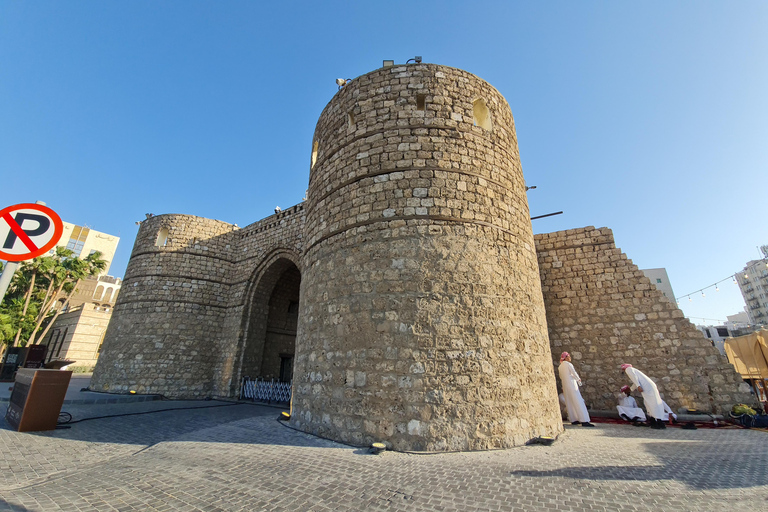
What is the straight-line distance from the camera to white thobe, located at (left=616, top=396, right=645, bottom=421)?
22.2ft

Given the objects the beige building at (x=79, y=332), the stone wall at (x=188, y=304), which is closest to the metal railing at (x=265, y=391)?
the stone wall at (x=188, y=304)

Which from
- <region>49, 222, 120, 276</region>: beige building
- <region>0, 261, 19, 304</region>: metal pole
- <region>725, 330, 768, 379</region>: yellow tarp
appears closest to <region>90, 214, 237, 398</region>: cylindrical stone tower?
<region>0, 261, 19, 304</region>: metal pole

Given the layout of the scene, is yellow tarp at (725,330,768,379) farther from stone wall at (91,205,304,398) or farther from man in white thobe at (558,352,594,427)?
stone wall at (91,205,304,398)

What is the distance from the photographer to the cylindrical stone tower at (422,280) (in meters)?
4.68

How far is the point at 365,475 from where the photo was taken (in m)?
3.52

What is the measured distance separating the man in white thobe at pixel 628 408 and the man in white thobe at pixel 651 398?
0.28m

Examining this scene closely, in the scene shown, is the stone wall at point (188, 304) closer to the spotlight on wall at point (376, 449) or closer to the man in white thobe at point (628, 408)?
the spotlight on wall at point (376, 449)

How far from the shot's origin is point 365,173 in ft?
20.2

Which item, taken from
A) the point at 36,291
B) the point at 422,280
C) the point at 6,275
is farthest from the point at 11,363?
the point at 422,280

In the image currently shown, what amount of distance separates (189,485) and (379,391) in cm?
240

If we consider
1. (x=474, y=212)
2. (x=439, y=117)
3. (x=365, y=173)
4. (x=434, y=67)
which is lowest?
(x=474, y=212)

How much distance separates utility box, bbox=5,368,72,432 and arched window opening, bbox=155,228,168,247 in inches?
355

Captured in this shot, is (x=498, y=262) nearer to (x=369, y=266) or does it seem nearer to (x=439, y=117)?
(x=369, y=266)

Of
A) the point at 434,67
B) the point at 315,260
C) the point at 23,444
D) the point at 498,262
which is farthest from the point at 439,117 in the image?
the point at 23,444
